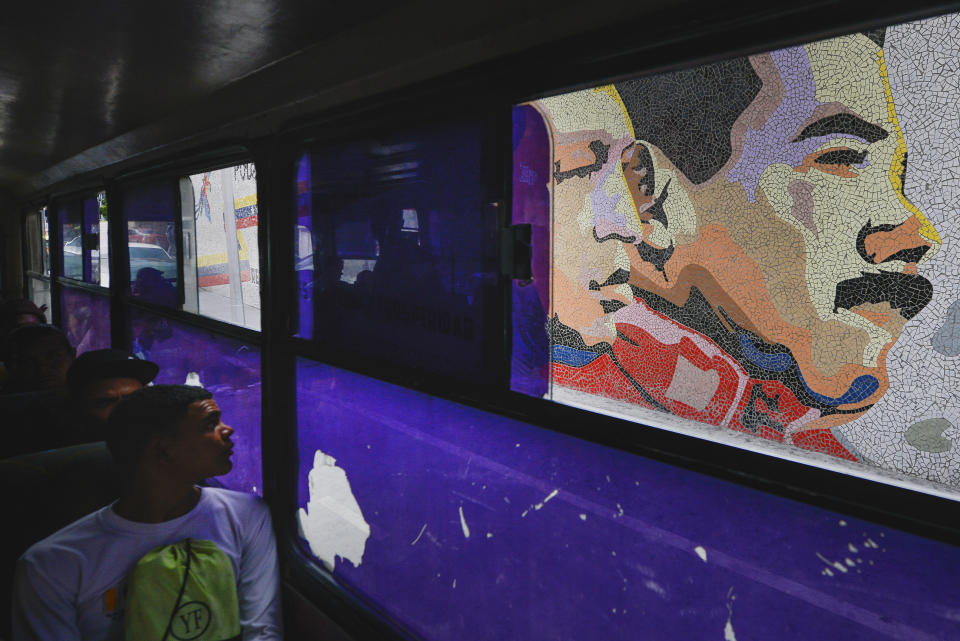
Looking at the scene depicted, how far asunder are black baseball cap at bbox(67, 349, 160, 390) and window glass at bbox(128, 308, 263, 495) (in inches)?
16.7

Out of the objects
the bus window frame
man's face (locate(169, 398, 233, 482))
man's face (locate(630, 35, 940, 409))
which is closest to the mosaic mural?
man's face (locate(630, 35, 940, 409))

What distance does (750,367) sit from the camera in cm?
307

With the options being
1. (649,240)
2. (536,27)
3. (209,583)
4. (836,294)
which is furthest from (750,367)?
(209,583)

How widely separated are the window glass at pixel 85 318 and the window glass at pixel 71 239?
0.22 m

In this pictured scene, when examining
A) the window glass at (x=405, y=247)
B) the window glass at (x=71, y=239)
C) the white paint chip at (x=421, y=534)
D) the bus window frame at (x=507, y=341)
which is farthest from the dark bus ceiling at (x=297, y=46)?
the window glass at (x=71, y=239)

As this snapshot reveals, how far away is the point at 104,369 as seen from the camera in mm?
2844

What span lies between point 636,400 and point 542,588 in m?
2.56

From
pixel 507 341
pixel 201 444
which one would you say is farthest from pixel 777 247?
pixel 201 444

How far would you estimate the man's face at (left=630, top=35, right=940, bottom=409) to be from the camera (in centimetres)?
211

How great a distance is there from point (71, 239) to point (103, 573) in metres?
5.84

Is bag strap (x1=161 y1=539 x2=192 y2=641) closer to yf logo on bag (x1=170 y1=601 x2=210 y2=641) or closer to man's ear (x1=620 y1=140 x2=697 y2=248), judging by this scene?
yf logo on bag (x1=170 y1=601 x2=210 y2=641)

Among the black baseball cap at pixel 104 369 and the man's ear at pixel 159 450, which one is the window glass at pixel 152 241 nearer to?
the black baseball cap at pixel 104 369

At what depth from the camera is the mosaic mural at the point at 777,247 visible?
77.6 inches

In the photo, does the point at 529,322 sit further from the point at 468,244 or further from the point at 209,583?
the point at 209,583
